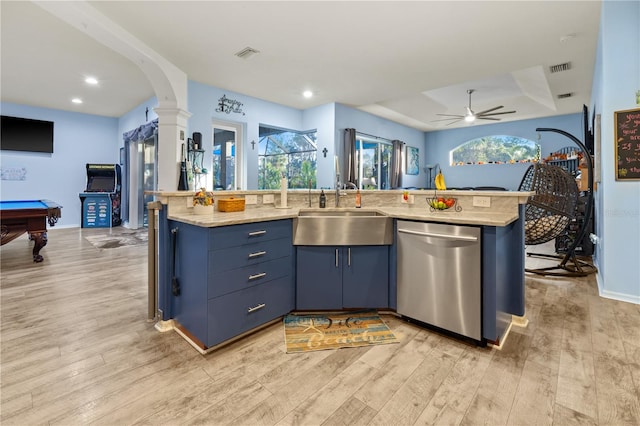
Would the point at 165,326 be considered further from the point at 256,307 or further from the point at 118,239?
the point at 118,239

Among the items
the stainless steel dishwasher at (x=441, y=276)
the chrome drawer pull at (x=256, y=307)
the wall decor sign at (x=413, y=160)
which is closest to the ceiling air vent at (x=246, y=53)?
the stainless steel dishwasher at (x=441, y=276)

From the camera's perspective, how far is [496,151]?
8555 mm

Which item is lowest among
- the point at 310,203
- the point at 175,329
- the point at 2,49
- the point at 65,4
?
the point at 175,329

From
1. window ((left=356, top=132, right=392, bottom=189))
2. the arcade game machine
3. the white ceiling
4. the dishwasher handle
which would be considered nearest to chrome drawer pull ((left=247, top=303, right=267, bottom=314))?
the dishwasher handle

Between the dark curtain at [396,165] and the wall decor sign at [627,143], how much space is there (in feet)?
17.4

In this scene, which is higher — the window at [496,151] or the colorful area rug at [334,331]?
the window at [496,151]

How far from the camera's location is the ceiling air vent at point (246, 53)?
3745 millimetres

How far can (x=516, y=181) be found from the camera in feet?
26.5

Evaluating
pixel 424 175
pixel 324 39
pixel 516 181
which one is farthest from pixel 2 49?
pixel 516 181

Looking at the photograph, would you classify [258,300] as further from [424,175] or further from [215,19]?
[424,175]

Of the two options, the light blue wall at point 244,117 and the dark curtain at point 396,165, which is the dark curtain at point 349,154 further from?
the dark curtain at point 396,165

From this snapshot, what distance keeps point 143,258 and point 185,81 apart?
105 inches

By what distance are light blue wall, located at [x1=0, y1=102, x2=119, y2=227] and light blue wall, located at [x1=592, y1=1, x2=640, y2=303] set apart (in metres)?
9.64

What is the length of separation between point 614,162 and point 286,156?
17.9ft
